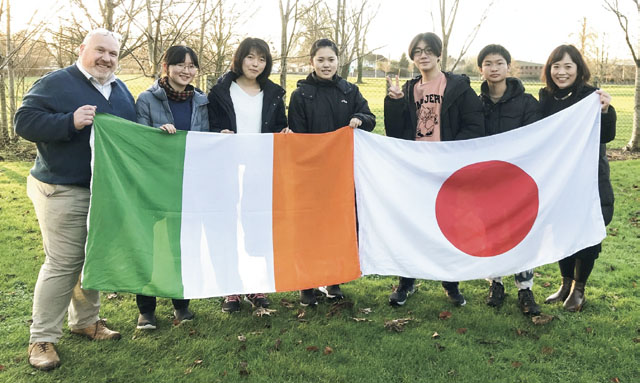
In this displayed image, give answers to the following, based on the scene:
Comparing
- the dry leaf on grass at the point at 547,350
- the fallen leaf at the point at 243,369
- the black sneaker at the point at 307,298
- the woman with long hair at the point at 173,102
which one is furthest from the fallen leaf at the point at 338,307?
the dry leaf on grass at the point at 547,350

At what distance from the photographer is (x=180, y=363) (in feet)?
11.2

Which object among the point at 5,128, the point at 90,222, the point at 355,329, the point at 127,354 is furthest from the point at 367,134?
the point at 5,128

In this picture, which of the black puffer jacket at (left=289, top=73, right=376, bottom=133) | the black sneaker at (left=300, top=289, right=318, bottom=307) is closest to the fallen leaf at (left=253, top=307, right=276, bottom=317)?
the black sneaker at (left=300, top=289, right=318, bottom=307)

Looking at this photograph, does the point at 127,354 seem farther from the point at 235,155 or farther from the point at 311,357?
the point at 235,155

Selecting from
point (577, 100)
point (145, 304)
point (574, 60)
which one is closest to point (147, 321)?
point (145, 304)

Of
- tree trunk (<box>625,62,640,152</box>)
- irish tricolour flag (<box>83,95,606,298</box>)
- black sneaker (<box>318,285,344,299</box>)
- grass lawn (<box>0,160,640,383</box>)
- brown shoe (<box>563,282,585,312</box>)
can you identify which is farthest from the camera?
tree trunk (<box>625,62,640,152</box>)

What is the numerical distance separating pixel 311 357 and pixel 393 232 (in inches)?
44.9

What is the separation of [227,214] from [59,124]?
1.27 m

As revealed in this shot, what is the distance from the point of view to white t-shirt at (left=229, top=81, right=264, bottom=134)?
3.96m

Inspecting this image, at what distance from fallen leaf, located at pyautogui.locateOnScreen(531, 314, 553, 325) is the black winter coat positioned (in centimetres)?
264

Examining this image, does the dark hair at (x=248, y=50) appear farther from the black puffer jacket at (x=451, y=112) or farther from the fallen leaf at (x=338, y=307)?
the fallen leaf at (x=338, y=307)

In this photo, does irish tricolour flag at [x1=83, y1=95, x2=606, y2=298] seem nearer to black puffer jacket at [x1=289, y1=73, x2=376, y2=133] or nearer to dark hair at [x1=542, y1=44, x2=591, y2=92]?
dark hair at [x1=542, y1=44, x2=591, y2=92]

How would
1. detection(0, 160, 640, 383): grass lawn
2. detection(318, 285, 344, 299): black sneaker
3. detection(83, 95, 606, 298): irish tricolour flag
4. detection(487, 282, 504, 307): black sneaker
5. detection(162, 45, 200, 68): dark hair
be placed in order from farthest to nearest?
detection(318, 285, 344, 299): black sneaker < detection(487, 282, 504, 307): black sneaker < detection(162, 45, 200, 68): dark hair < detection(83, 95, 606, 298): irish tricolour flag < detection(0, 160, 640, 383): grass lawn

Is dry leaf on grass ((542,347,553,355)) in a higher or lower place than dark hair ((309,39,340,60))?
lower
